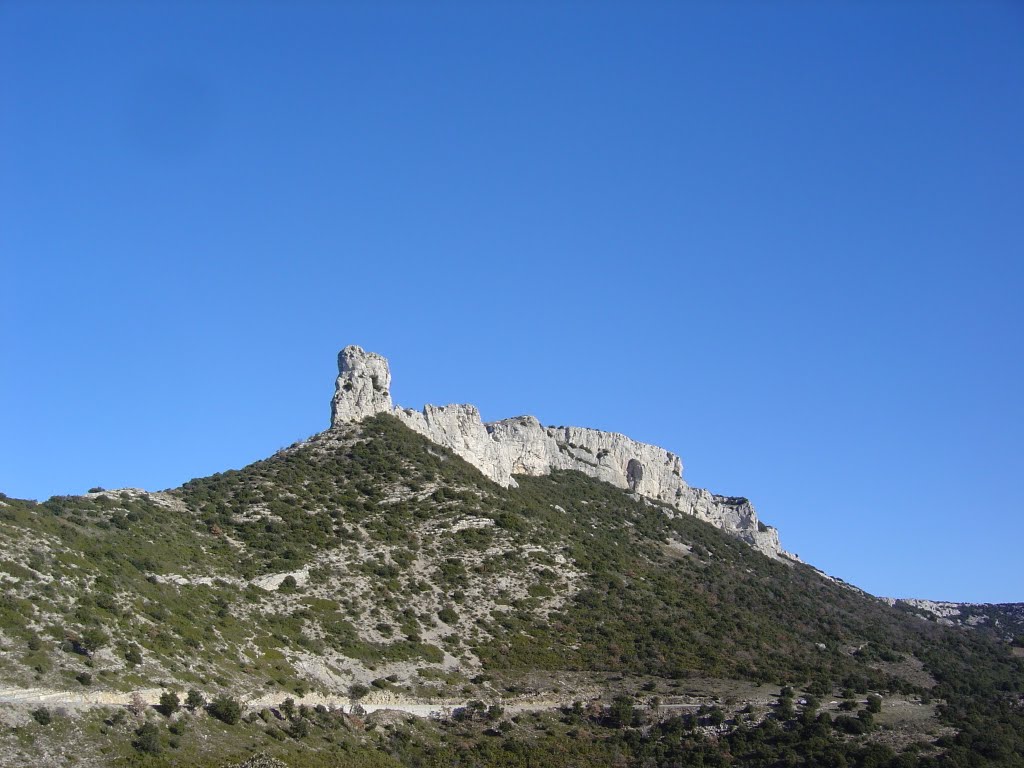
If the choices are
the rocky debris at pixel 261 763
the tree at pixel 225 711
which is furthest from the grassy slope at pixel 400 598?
the rocky debris at pixel 261 763

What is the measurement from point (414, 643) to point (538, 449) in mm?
53389

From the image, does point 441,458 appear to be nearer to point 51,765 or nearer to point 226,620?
point 226,620

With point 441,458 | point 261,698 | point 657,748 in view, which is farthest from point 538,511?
point 261,698

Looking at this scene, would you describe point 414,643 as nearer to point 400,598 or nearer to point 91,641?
point 400,598

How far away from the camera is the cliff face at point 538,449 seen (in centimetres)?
8819

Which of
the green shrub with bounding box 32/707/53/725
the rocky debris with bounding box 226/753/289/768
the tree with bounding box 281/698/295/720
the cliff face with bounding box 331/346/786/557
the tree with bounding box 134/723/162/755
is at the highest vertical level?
the cliff face with bounding box 331/346/786/557

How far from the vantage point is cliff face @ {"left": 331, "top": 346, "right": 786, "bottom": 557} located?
3472 inches

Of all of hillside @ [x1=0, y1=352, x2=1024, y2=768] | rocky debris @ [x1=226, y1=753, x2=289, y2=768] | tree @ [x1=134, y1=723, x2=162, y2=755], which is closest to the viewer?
rocky debris @ [x1=226, y1=753, x2=289, y2=768]

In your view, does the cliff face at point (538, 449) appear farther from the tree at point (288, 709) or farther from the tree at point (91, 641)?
the tree at point (91, 641)

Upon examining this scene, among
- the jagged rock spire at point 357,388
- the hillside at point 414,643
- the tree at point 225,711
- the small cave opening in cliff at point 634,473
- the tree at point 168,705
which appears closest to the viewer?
the tree at point 168,705

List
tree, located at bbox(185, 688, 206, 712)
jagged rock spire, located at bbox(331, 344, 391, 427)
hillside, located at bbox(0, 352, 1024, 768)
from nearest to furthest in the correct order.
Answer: tree, located at bbox(185, 688, 206, 712) < hillside, located at bbox(0, 352, 1024, 768) < jagged rock spire, located at bbox(331, 344, 391, 427)

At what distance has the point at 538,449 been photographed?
112 metres

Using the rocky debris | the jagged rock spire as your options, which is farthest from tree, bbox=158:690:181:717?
the jagged rock spire

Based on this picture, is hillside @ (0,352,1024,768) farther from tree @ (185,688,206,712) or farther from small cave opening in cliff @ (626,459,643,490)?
small cave opening in cliff @ (626,459,643,490)
